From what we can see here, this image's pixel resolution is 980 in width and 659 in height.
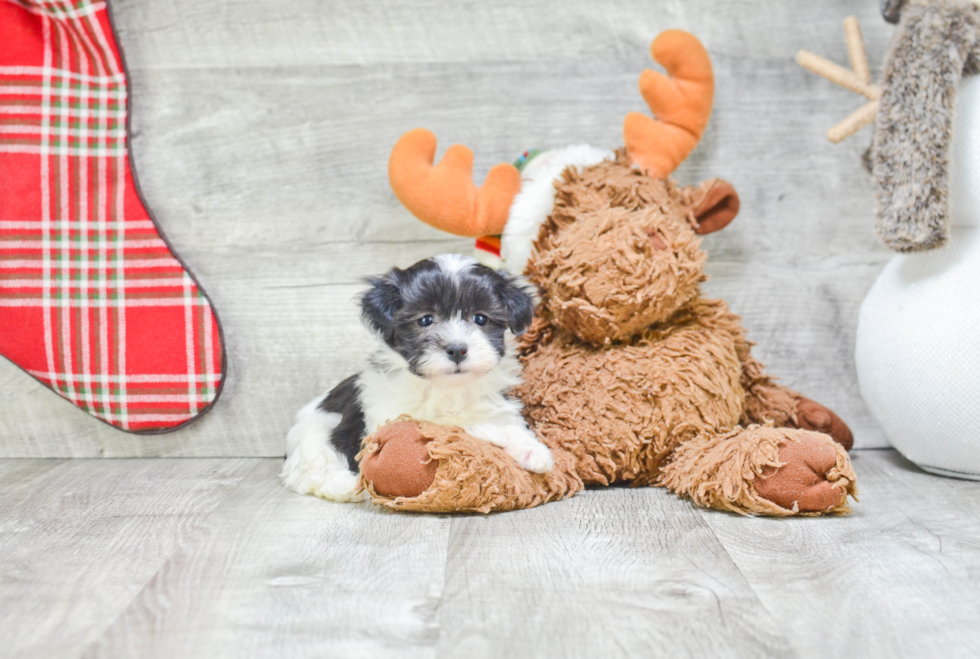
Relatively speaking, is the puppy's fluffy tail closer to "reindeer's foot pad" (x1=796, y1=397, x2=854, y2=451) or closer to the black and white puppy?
the black and white puppy

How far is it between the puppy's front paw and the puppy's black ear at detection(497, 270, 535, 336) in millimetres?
243

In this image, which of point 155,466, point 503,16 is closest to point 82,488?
point 155,466

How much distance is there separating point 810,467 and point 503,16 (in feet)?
4.39

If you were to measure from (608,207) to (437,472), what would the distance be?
68 centimetres

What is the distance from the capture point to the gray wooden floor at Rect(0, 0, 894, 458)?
200 centimetres

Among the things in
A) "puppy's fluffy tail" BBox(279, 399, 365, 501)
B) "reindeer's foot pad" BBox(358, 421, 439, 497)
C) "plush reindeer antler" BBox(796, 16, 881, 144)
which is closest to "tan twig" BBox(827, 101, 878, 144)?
"plush reindeer antler" BBox(796, 16, 881, 144)

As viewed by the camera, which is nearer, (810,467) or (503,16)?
(810,467)

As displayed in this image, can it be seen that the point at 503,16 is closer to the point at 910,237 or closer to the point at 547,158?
the point at 547,158

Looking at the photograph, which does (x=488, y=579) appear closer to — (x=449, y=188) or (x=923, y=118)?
(x=449, y=188)

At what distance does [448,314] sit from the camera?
154 cm

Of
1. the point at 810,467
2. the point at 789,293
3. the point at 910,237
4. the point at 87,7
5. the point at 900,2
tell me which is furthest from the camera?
the point at 789,293

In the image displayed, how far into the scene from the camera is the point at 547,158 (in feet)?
5.87

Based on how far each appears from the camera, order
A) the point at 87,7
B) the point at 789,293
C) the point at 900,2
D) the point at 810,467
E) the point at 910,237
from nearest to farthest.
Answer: the point at 810,467, the point at 910,237, the point at 900,2, the point at 87,7, the point at 789,293

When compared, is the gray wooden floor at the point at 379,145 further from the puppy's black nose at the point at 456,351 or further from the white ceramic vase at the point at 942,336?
the puppy's black nose at the point at 456,351
